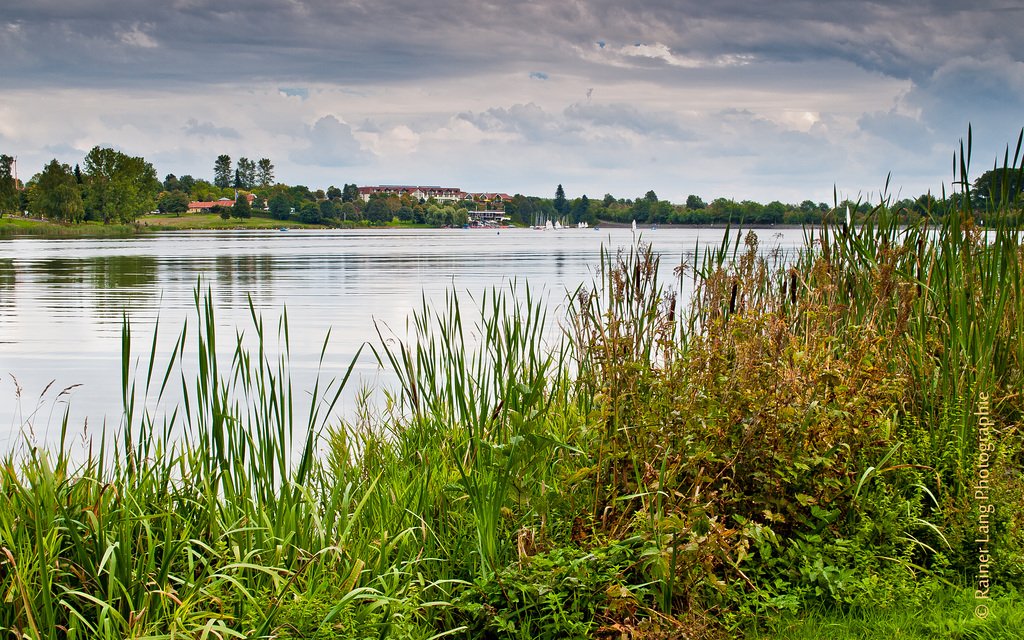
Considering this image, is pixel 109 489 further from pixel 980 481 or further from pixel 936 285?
pixel 936 285

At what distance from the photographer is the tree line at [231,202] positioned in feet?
271

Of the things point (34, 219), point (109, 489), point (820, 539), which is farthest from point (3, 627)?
point (34, 219)

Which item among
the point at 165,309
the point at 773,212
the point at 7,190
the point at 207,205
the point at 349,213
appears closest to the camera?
the point at 773,212

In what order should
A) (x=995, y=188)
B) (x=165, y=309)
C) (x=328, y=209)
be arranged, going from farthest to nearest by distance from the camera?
(x=328, y=209), (x=165, y=309), (x=995, y=188)

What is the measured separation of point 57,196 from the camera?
270 ft

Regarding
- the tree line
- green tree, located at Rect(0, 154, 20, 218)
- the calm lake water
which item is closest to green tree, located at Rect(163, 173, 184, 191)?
the tree line

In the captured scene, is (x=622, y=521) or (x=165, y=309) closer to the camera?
(x=622, y=521)

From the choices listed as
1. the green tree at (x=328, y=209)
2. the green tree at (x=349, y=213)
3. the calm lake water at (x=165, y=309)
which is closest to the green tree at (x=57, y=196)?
the green tree at (x=328, y=209)

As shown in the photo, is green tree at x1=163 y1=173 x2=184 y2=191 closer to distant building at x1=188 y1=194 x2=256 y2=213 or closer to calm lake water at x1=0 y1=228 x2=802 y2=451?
distant building at x1=188 y1=194 x2=256 y2=213

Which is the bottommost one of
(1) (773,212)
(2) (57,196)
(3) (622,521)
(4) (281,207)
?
(3) (622,521)

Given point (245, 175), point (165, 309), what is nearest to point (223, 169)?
point (245, 175)

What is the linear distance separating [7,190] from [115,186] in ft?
37.3

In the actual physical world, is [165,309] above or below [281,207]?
below

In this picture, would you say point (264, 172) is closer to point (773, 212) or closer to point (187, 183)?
point (187, 183)
